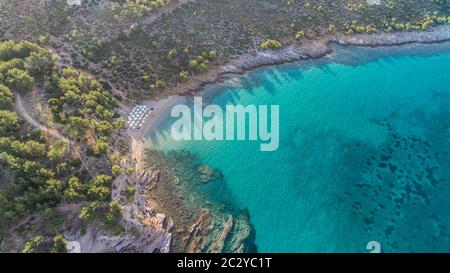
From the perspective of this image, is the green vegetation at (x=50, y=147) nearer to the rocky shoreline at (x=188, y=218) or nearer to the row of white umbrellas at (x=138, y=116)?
the row of white umbrellas at (x=138, y=116)

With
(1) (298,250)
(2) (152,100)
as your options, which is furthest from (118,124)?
(1) (298,250)

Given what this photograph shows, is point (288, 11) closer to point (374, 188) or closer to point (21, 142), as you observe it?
point (374, 188)

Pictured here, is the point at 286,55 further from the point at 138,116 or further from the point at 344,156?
the point at 138,116

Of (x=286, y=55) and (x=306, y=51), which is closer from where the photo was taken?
(x=286, y=55)

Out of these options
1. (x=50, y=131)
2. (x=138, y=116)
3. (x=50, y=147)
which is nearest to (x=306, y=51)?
(x=138, y=116)

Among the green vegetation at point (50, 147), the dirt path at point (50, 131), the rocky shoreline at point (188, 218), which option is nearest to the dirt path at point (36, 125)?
the dirt path at point (50, 131)
